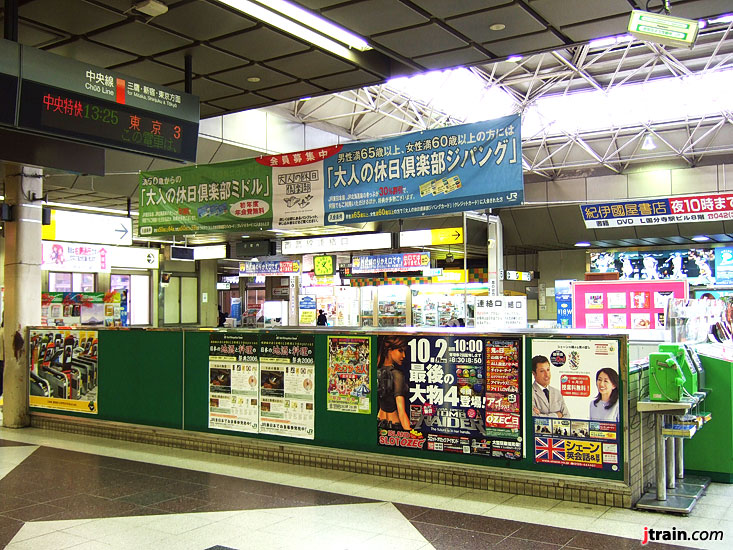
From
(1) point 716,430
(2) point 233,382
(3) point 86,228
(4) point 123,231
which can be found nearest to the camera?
(1) point 716,430

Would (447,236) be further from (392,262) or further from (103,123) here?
(103,123)

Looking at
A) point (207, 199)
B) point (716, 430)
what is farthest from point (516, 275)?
point (716, 430)

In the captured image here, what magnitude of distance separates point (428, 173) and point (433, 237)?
32.1 feet

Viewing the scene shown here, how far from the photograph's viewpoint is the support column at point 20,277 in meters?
9.09

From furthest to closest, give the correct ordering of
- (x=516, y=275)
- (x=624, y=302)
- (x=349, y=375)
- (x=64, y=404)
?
(x=516, y=275) < (x=624, y=302) < (x=64, y=404) < (x=349, y=375)

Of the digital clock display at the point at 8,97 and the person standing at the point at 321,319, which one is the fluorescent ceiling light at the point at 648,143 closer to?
the person standing at the point at 321,319

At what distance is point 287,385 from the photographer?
268 inches

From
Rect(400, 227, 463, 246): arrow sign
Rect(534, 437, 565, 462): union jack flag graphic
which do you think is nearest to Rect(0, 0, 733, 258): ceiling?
Rect(534, 437, 565, 462): union jack flag graphic

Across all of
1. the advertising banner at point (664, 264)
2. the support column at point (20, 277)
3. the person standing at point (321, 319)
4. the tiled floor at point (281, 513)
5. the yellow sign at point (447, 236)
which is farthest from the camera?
the advertising banner at point (664, 264)

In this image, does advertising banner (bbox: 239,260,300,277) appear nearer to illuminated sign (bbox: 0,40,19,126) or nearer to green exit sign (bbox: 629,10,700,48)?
illuminated sign (bbox: 0,40,19,126)

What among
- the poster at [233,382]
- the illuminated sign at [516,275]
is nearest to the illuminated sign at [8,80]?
the poster at [233,382]

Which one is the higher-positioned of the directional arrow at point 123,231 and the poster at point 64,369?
the directional arrow at point 123,231

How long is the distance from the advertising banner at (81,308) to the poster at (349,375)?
8282mm

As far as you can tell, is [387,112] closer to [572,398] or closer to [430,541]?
[572,398]
